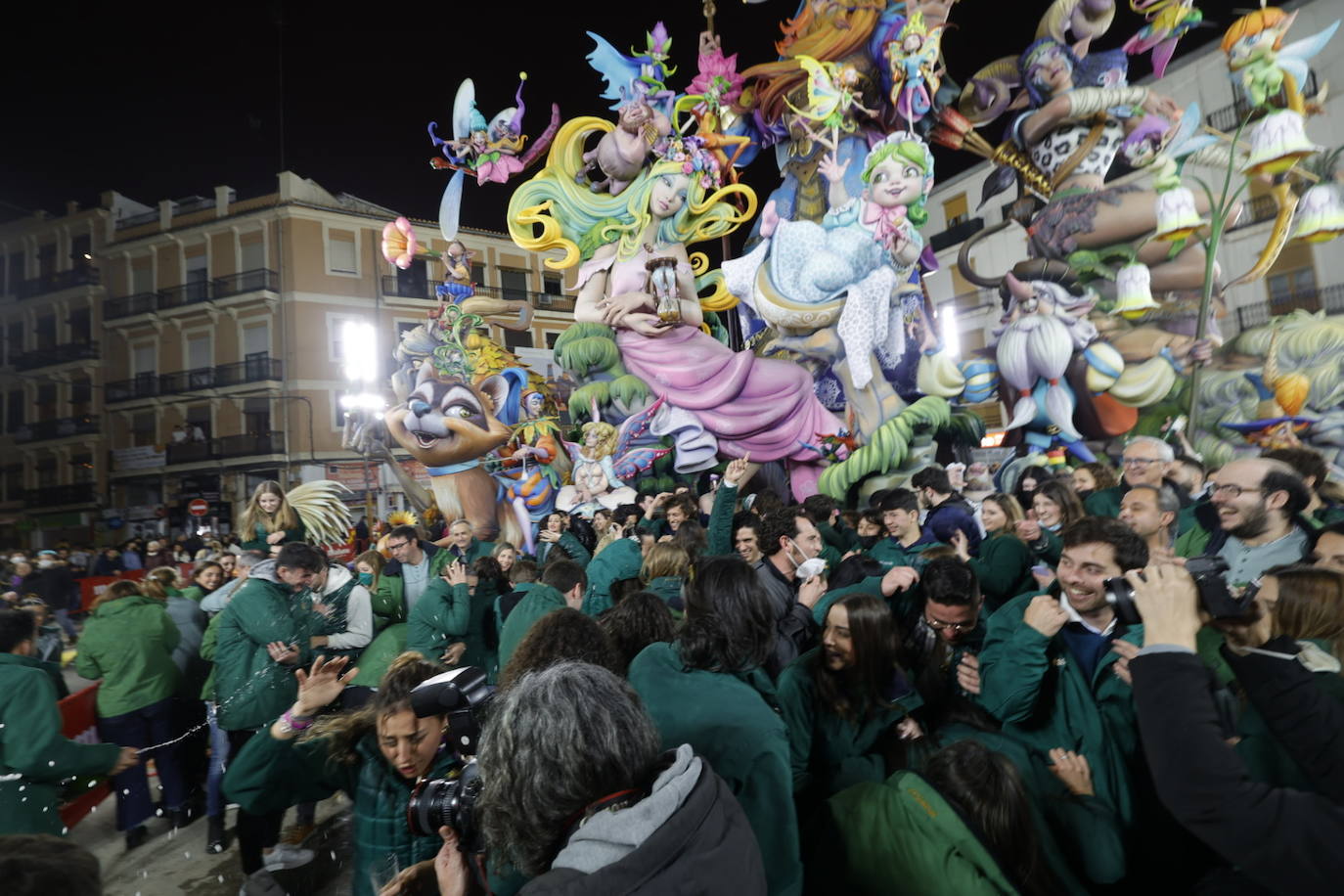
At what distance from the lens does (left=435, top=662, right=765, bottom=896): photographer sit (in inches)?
44.9

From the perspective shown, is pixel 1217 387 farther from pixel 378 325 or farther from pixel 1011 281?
pixel 378 325

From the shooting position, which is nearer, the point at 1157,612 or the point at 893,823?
the point at 1157,612

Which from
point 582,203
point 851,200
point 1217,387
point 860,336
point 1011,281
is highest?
point 582,203

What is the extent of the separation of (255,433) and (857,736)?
2228 cm

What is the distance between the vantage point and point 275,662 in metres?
3.26

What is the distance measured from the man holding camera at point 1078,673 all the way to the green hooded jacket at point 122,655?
4059mm

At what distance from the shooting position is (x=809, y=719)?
226 centimetres

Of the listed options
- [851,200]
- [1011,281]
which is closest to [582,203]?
[851,200]

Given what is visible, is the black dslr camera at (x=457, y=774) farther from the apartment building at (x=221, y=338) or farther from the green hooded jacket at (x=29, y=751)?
the apartment building at (x=221, y=338)

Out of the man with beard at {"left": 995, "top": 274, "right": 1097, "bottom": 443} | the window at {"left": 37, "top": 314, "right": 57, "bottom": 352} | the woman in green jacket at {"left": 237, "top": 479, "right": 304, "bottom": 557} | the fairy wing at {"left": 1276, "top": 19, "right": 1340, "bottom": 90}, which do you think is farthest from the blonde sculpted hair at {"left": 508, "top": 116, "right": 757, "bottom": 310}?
the window at {"left": 37, "top": 314, "right": 57, "bottom": 352}

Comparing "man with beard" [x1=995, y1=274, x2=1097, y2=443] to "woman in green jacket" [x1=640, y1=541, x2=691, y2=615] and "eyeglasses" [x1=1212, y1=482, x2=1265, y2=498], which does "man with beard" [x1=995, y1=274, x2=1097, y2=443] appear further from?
"woman in green jacket" [x1=640, y1=541, x2=691, y2=615]

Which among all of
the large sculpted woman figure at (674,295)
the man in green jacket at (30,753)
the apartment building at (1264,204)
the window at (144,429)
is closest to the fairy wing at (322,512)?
the large sculpted woman figure at (674,295)

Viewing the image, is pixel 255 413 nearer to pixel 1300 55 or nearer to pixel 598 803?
pixel 1300 55

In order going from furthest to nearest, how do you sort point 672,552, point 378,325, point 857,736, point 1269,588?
point 378,325 < point 672,552 < point 857,736 < point 1269,588
